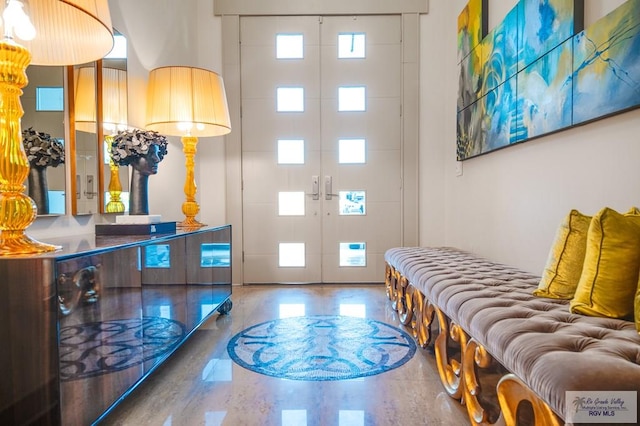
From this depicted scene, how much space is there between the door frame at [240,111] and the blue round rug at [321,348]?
4.89 ft

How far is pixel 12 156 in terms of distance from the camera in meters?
1.10

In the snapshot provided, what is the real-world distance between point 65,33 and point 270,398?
1680 mm

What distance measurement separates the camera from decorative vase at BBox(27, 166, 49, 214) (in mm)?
1555

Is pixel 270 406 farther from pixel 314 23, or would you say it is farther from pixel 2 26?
pixel 314 23

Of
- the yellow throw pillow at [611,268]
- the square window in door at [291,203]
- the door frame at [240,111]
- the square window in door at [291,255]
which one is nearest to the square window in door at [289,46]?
the door frame at [240,111]

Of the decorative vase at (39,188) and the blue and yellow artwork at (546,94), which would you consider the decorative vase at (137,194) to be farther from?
the blue and yellow artwork at (546,94)

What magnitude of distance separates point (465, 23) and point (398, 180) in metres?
1.56

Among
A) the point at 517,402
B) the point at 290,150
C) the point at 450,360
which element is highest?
the point at 290,150

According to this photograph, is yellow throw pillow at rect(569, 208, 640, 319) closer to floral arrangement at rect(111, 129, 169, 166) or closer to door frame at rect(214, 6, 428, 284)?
floral arrangement at rect(111, 129, 169, 166)

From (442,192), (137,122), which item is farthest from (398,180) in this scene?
(137,122)

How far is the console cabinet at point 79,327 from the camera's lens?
3.38 feet

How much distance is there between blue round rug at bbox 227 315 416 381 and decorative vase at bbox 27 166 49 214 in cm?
121

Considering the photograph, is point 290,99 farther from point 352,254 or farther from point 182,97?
point 352,254

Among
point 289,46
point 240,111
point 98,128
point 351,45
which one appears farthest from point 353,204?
point 98,128
